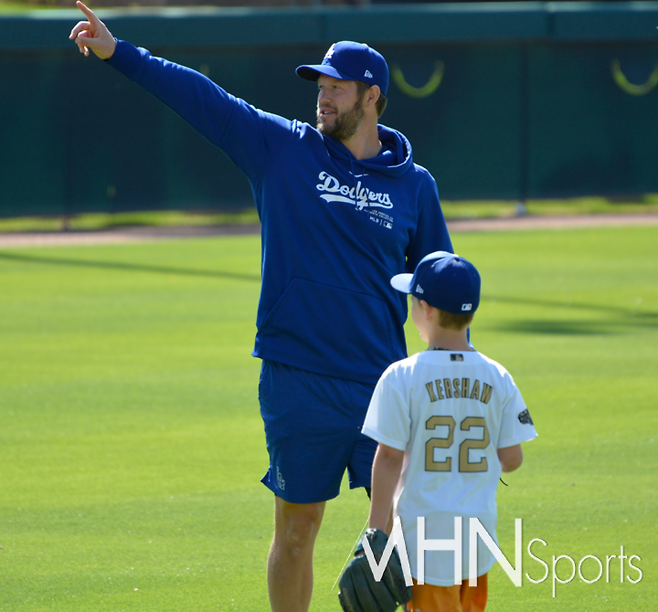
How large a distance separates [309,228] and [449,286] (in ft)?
2.88

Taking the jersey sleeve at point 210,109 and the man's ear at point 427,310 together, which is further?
the jersey sleeve at point 210,109

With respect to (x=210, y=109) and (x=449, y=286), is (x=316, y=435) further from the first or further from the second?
(x=210, y=109)

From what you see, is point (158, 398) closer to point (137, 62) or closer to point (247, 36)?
point (137, 62)

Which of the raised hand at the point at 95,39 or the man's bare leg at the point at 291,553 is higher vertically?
the raised hand at the point at 95,39

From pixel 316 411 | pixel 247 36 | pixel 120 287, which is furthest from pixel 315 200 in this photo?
pixel 247 36

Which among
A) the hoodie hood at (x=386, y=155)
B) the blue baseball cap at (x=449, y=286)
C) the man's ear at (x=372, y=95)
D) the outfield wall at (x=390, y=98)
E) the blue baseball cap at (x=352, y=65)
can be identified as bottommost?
the blue baseball cap at (x=449, y=286)

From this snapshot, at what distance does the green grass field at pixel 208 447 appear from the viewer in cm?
489

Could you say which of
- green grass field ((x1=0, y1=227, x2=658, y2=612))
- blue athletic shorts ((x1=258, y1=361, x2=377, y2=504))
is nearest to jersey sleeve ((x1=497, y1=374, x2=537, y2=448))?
blue athletic shorts ((x1=258, y1=361, x2=377, y2=504))

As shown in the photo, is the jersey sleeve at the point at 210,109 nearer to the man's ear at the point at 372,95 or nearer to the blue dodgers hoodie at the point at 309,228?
the blue dodgers hoodie at the point at 309,228

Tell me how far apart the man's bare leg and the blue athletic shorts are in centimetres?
8

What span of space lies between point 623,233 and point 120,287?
30.4ft

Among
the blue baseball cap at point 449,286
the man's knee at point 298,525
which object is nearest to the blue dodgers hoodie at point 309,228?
the man's knee at point 298,525

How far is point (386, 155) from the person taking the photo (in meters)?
4.29

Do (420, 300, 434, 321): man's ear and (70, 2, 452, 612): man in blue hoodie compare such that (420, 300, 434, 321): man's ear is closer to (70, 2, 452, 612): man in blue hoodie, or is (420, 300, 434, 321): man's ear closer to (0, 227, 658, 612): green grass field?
(70, 2, 452, 612): man in blue hoodie
